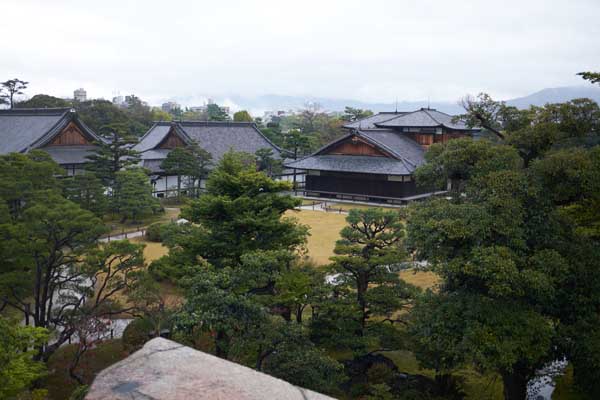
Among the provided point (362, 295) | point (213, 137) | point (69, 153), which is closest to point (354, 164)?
point (213, 137)

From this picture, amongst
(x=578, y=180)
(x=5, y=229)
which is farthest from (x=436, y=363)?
(x=5, y=229)

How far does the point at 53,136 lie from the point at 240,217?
23.2 metres

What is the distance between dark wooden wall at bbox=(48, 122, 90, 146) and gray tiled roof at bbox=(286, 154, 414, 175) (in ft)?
53.4

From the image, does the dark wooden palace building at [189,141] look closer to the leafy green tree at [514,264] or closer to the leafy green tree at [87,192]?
the leafy green tree at [87,192]

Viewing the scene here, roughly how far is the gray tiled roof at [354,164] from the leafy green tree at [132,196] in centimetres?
1510

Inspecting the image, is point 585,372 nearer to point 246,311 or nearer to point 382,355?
point 382,355

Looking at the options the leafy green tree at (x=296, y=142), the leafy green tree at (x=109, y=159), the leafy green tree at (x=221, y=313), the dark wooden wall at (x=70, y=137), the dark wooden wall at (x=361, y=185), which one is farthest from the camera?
the leafy green tree at (x=296, y=142)

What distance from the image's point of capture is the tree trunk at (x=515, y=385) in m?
10.3

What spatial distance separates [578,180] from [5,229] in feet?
43.8

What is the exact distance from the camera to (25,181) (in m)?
18.2

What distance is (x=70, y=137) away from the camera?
3275 cm

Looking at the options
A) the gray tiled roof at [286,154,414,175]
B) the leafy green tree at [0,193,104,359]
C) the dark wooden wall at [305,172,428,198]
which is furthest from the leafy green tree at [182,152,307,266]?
the dark wooden wall at [305,172,428,198]

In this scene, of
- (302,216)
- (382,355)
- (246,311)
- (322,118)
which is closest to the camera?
(246,311)

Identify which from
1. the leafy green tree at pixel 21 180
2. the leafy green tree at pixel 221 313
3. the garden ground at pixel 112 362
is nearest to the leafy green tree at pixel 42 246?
the garden ground at pixel 112 362
